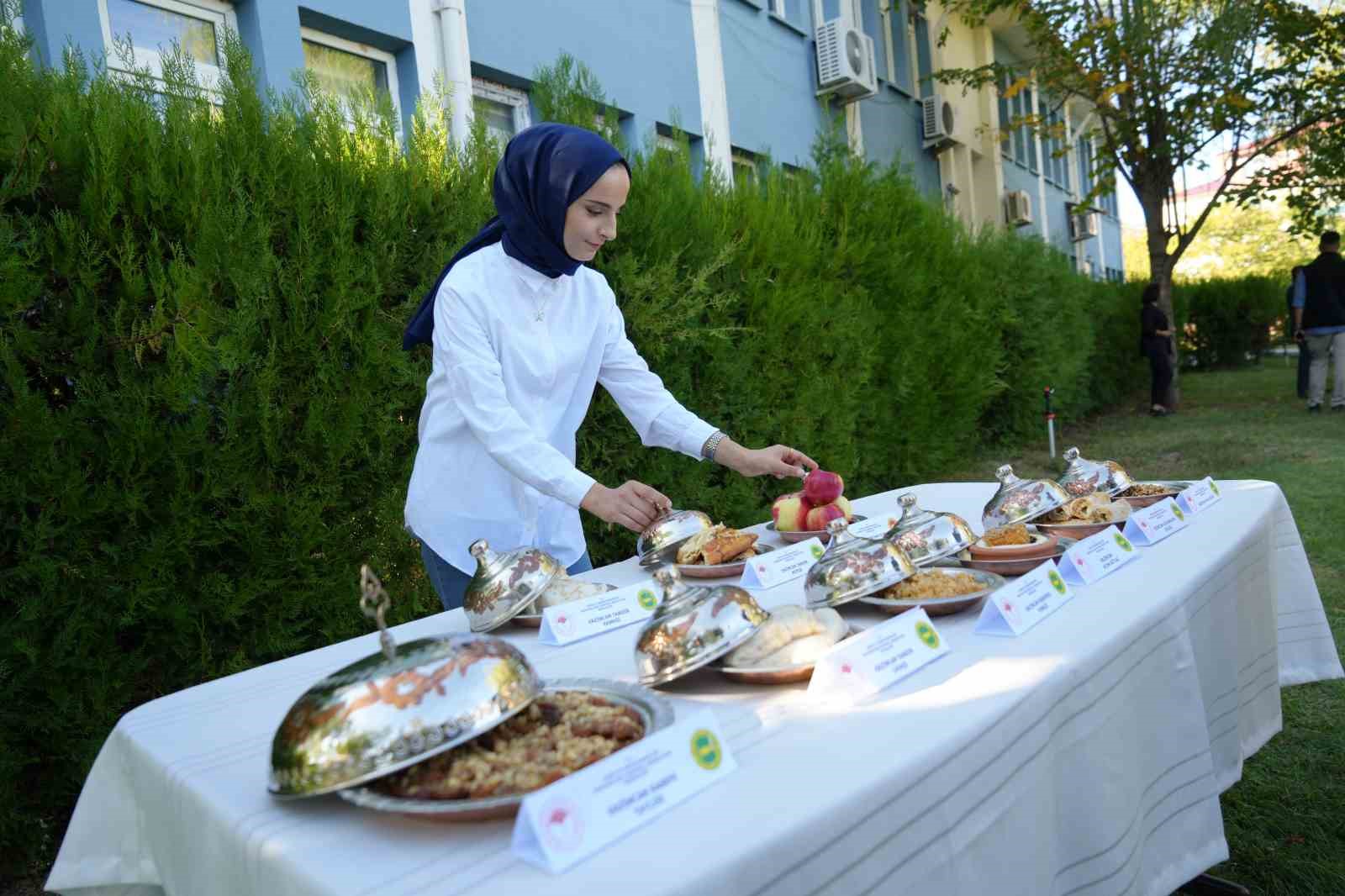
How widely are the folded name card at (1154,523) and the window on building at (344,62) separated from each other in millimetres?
4373

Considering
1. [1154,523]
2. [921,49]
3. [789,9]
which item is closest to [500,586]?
[1154,523]

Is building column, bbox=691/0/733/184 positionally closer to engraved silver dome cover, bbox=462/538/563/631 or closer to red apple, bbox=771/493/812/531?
red apple, bbox=771/493/812/531

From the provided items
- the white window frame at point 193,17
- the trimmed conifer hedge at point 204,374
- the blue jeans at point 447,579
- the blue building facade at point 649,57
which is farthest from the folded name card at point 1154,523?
the white window frame at point 193,17

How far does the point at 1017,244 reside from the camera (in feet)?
32.6

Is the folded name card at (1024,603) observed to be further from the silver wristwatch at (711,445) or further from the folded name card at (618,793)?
the silver wristwatch at (711,445)

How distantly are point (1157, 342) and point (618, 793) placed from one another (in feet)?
43.3

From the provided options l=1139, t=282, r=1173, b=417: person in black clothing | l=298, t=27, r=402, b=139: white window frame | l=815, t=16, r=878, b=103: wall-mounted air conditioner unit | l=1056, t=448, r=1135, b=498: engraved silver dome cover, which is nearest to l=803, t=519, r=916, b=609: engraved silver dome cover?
l=1056, t=448, r=1135, b=498: engraved silver dome cover

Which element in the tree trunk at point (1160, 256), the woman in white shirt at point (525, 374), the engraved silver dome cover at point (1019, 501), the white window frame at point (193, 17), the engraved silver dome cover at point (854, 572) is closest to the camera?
the engraved silver dome cover at point (854, 572)

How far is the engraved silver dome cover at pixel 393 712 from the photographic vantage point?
0.96 m

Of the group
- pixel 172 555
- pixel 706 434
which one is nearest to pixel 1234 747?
pixel 706 434

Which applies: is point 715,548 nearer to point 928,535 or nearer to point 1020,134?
point 928,535

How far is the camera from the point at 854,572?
156cm

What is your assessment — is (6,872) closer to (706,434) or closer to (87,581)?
(87,581)

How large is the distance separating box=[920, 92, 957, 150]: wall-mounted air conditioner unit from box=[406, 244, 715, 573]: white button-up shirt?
12.8m
